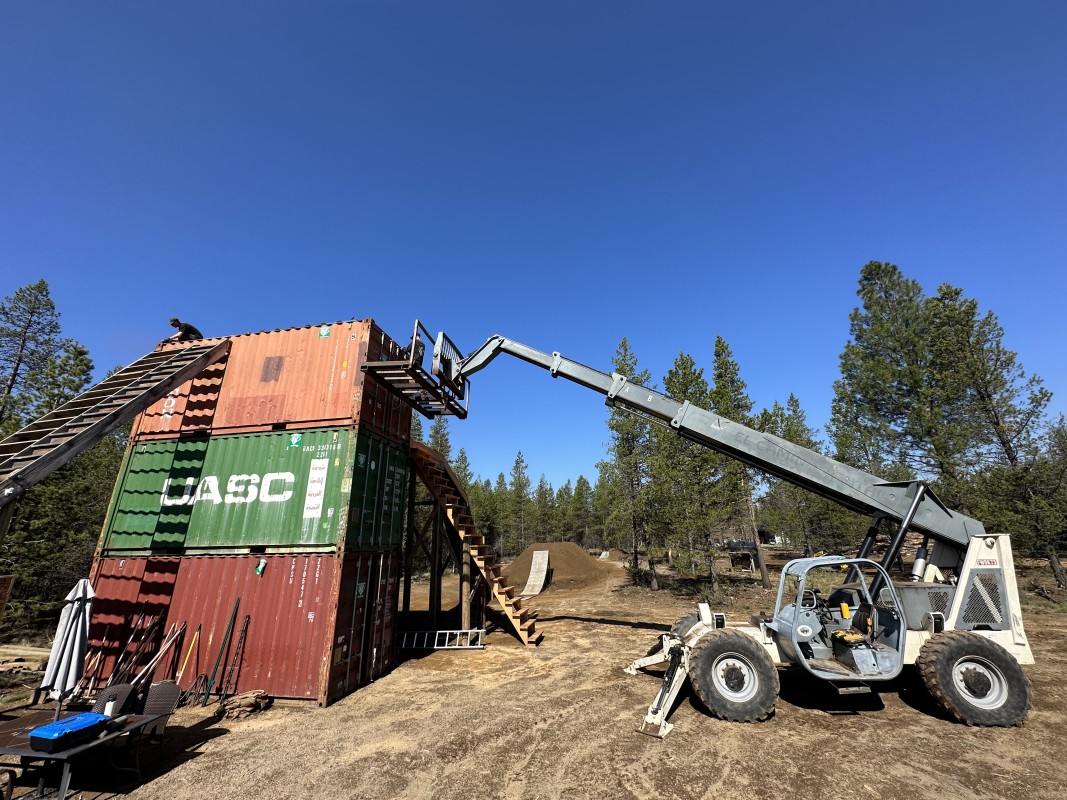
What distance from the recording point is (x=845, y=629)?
7.61 m

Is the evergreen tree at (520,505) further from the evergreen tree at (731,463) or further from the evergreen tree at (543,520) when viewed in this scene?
the evergreen tree at (731,463)

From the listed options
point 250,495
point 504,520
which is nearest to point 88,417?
point 250,495

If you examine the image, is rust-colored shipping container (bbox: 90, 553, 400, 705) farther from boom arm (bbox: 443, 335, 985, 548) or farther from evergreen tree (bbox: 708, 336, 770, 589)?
evergreen tree (bbox: 708, 336, 770, 589)

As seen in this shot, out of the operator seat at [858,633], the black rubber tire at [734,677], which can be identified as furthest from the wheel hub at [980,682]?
the black rubber tire at [734,677]

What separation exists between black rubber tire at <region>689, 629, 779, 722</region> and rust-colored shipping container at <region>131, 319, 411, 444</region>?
8423 millimetres

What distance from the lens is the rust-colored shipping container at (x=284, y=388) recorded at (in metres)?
10.2

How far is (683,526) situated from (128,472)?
19762 mm

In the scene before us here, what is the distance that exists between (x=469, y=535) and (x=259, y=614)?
561 cm

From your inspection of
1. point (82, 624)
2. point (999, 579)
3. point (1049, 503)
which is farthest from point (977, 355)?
point (82, 624)

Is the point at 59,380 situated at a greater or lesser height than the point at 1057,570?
greater

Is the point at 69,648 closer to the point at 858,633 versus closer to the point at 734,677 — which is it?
the point at 734,677

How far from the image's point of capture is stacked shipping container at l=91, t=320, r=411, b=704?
28.7 ft

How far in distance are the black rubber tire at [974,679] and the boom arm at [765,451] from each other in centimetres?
185

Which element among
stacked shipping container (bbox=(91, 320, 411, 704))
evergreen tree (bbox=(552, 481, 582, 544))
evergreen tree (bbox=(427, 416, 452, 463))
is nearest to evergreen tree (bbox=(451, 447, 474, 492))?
evergreen tree (bbox=(427, 416, 452, 463))
